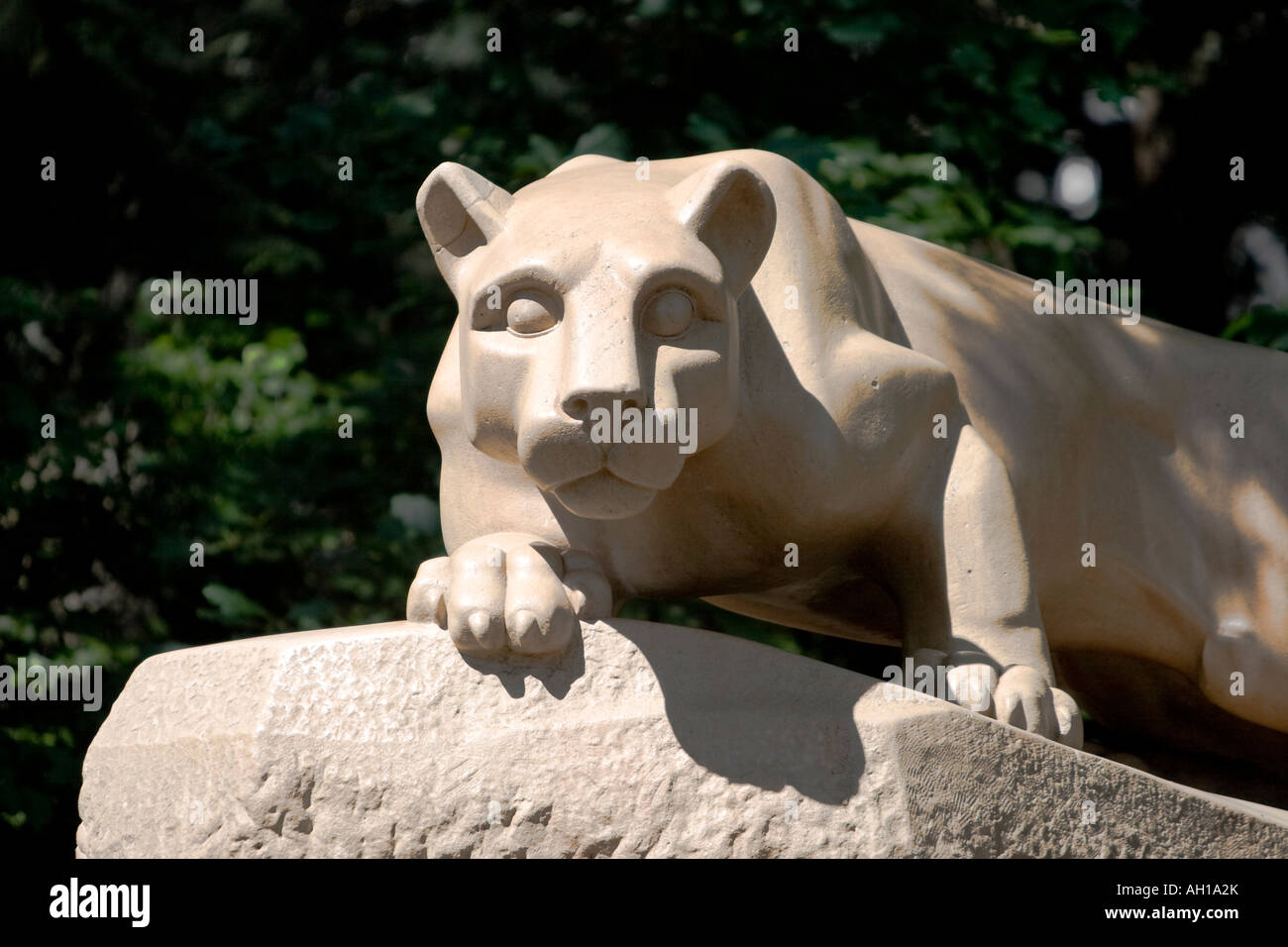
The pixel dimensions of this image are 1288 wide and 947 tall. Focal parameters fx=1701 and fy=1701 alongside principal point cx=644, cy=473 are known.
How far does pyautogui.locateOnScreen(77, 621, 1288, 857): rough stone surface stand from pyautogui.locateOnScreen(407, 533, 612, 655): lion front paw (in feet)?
0.16

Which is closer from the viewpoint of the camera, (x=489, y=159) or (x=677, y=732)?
(x=677, y=732)

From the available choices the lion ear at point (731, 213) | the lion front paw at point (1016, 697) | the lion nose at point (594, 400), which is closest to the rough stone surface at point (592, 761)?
the lion front paw at point (1016, 697)

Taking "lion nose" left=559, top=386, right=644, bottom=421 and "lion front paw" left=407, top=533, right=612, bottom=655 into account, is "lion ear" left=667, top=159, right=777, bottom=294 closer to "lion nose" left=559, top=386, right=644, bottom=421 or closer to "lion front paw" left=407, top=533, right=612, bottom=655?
"lion nose" left=559, top=386, right=644, bottom=421

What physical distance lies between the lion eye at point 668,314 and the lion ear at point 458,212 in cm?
35

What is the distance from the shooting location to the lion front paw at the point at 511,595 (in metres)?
2.81

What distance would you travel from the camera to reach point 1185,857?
309 cm

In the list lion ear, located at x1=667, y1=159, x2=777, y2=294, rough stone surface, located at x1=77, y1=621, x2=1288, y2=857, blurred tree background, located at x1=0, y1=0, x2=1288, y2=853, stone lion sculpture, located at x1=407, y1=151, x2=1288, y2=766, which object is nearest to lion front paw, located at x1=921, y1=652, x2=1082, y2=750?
stone lion sculpture, located at x1=407, y1=151, x2=1288, y2=766

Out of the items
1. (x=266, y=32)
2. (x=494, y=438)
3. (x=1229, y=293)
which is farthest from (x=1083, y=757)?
(x=1229, y=293)

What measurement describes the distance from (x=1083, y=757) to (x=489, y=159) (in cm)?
323

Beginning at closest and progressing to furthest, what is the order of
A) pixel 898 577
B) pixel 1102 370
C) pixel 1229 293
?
pixel 898 577 < pixel 1102 370 < pixel 1229 293

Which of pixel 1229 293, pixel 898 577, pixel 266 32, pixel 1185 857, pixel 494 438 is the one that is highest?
pixel 266 32

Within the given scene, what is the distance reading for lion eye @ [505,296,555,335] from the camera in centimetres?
276

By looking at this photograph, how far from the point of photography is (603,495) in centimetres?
276

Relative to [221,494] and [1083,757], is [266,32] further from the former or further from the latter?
[1083,757]
